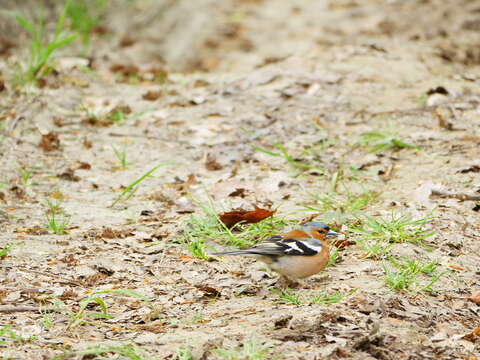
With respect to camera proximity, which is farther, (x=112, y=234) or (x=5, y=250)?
(x=112, y=234)

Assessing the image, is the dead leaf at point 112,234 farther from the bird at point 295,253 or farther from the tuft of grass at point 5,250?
the bird at point 295,253

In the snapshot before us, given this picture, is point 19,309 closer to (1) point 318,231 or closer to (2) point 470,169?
(1) point 318,231

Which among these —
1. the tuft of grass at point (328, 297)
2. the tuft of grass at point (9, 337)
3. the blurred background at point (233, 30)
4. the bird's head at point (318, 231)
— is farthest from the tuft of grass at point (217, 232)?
the blurred background at point (233, 30)

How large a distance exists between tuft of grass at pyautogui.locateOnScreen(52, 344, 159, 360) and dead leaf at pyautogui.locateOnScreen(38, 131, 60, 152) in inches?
140

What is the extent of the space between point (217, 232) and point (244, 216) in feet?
0.77

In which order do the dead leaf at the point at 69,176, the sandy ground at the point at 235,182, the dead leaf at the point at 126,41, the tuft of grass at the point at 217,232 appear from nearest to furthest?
the sandy ground at the point at 235,182 → the tuft of grass at the point at 217,232 → the dead leaf at the point at 69,176 → the dead leaf at the point at 126,41

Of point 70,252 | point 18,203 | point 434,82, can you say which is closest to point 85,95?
point 18,203

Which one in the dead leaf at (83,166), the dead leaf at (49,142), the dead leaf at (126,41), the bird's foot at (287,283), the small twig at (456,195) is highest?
the dead leaf at (126,41)

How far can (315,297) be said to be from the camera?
3660mm

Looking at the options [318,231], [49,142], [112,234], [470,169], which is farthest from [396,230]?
[49,142]

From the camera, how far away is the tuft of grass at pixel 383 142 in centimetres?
583

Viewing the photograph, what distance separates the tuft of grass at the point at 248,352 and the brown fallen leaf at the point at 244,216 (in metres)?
Result: 1.55

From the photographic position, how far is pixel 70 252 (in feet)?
14.3

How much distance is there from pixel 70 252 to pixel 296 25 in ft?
26.5
